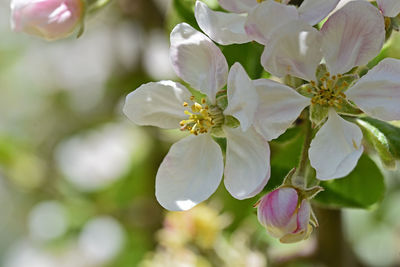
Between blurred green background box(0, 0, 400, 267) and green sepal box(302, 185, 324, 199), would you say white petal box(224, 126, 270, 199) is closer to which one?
green sepal box(302, 185, 324, 199)

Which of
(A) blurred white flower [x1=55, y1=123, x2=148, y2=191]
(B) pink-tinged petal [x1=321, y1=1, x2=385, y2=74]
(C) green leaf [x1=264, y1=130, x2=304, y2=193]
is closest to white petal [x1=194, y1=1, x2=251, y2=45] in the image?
(B) pink-tinged petal [x1=321, y1=1, x2=385, y2=74]

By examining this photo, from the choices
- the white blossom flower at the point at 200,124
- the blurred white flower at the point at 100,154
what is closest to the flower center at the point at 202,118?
the white blossom flower at the point at 200,124

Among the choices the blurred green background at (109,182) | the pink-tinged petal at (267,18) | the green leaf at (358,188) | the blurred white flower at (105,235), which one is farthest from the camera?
the blurred white flower at (105,235)

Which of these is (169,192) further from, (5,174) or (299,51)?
(5,174)

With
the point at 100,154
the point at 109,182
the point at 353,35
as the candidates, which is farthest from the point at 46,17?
the point at 100,154

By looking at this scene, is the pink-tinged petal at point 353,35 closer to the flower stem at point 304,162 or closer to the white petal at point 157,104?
the flower stem at point 304,162

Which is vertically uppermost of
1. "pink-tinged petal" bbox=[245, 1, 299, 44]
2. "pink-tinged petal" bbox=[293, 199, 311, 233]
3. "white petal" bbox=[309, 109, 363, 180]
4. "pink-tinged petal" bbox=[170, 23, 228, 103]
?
"pink-tinged petal" bbox=[245, 1, 299, 44]

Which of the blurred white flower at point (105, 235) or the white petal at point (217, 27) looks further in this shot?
the blurred white flower at point (105, 235)
